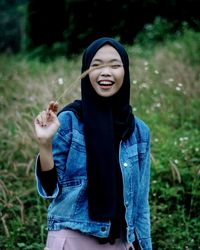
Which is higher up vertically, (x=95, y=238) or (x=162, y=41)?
(x=162, y=41)

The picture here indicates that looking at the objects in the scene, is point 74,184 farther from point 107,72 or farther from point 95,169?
point 107,72

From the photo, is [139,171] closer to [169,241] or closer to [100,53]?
[100,53]

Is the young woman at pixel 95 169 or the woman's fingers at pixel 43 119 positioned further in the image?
the young woman at pixel 95 169

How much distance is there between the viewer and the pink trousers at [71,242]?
2.09 meters

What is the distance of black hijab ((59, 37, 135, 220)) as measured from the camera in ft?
7.04

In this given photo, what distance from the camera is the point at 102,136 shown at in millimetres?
2170

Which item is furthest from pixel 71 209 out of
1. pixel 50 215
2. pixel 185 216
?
pixel 185 216

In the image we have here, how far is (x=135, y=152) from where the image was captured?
2.33 metres

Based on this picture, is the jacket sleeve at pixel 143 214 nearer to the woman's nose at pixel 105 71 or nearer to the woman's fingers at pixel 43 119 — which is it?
the woman's nose at pixel 105 71

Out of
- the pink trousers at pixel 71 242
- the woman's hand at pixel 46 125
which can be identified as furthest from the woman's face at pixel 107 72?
the pink trousers at pixel 71 242

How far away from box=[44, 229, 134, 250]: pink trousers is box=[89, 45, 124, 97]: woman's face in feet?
2.51

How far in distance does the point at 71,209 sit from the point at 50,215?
126 millimetres

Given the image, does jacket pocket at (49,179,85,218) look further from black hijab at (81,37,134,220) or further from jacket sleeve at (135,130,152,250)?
jacket sleeve at (135,130,152,250)

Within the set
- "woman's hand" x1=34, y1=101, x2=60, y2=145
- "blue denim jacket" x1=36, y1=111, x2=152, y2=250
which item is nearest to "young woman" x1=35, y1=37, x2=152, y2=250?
"blue denim jacket" x1=36, y1=111, x2=152, y2=250
